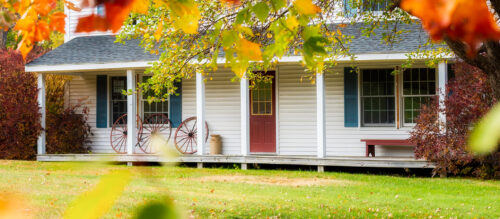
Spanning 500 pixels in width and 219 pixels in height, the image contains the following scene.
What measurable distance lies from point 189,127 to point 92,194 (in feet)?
48.4

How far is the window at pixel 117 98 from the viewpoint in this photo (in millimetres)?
15805

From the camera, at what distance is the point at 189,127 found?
598 inches

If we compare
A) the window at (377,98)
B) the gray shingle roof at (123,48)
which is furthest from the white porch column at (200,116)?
the window at (377,98)

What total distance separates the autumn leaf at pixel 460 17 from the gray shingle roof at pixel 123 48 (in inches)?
466

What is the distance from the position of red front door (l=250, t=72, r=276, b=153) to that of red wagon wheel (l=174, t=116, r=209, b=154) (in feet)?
4.18

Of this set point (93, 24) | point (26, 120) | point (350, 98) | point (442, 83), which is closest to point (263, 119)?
point (350, 98)

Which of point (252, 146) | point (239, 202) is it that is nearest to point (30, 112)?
point (252, 146)

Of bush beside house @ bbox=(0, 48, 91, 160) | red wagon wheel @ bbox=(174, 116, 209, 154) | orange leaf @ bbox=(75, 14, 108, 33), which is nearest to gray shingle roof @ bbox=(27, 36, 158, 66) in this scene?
bush beside house @ bbox=(0, 48, 91, 160)

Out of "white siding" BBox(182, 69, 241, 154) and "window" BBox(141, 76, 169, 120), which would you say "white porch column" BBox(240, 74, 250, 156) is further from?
"window" BBox(141, 76, 169, 120)

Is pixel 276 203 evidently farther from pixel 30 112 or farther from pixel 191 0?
pixel 30 112

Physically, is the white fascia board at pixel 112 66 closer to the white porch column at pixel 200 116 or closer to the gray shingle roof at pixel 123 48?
the gray shingle roof at pixel 123 48

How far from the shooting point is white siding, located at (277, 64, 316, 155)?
1436 centimetres

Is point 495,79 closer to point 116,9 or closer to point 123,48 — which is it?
point 116,9

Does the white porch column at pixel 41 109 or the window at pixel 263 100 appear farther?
the white porch column at pixel 41 109
